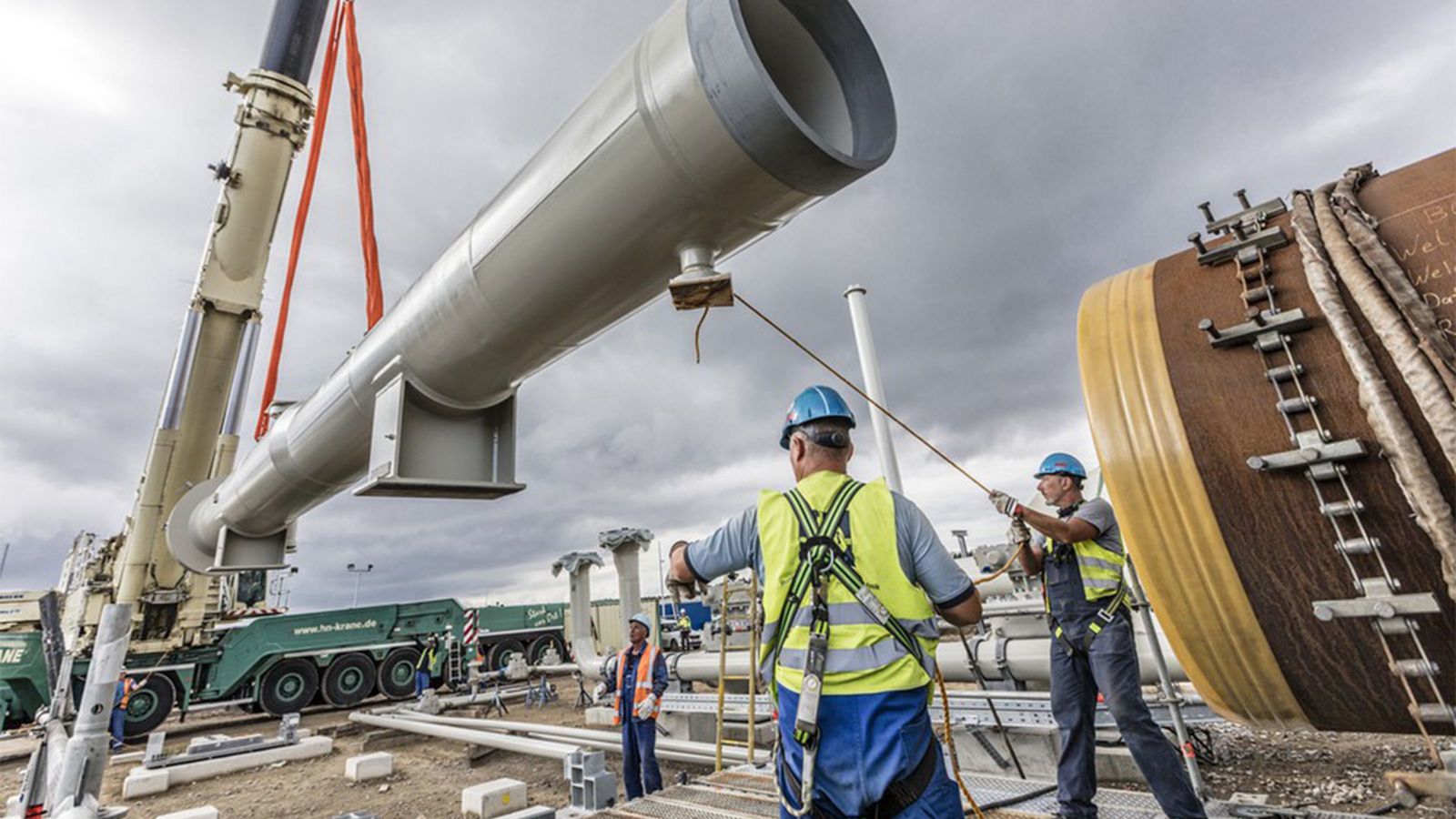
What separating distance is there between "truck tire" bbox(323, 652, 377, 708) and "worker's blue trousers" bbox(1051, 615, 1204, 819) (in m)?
14.3

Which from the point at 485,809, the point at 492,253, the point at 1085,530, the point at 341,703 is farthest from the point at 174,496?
the point at 1085,530

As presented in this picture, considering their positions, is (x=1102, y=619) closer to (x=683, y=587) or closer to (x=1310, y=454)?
(x=1310, y=454)

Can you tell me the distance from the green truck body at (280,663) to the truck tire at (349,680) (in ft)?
0.06

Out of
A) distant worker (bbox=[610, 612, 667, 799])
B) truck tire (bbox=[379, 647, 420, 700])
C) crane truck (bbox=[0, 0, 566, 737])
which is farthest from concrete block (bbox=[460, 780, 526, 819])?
truck tire (bbox=[379, 647, 420, 700])

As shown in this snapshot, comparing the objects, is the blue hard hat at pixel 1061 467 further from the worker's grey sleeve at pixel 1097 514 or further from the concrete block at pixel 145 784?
the concrete block at pixel 145 784

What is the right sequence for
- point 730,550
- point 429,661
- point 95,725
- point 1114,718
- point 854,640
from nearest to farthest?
point 854,640 < point 730,550 < point 1114,718 < point 95,725 < point 429,661

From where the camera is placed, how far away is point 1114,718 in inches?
129

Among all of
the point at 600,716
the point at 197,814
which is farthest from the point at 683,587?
the point at 600,716

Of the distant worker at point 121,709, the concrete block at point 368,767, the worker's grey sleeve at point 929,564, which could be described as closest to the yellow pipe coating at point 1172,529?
the worker's grey sleeve at point 929,564

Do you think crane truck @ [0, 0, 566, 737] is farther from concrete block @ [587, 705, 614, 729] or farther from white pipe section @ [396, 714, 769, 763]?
concrete block @ [587, 705, 614, 729]

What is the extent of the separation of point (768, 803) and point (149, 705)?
12.5 m

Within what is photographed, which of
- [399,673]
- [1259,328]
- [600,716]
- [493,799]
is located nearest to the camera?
[1259,328]

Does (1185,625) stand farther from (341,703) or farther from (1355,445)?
(341,703)

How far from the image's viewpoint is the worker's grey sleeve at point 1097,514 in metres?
3.47
